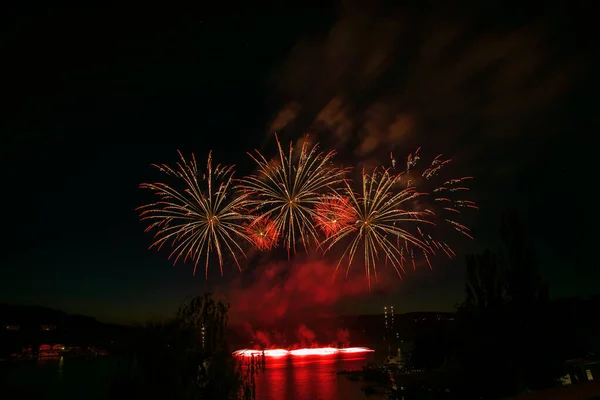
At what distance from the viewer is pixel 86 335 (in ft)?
548

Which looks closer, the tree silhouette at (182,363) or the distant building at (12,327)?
the tree silhouette at (182,363)

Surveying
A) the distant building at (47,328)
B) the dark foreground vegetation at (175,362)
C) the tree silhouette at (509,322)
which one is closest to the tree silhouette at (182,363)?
the dark foreground vegetation at (175,362)

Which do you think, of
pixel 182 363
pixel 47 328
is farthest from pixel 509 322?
pixel 47 328

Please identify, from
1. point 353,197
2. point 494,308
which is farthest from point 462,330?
point 353,197

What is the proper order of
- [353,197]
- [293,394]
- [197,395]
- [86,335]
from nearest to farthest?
[197,395]
[353,197]
[293,394]
[86,335]

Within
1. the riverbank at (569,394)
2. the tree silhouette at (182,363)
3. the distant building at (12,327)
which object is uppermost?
the distant building at (12,327)

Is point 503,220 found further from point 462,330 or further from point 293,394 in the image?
point 293,394

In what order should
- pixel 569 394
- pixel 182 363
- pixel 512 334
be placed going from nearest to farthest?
1. pixel 569 394
2. pixel 182 363
3. pixel 512 334

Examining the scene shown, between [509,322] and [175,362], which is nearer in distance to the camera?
[175,362]

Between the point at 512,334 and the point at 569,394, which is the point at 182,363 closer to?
Answer: the point at 569,394

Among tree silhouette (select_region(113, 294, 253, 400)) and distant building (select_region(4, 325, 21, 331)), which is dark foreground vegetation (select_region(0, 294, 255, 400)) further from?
distant building (select_region(4, 325, 21, 331))

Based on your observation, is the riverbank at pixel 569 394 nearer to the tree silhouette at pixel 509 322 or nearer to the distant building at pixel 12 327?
the tree silhouette at pixel 509 322

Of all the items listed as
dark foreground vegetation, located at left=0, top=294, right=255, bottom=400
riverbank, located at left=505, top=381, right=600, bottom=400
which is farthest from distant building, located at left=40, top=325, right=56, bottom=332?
riverbank, located at left=505, top=381, right=600, bottom=400

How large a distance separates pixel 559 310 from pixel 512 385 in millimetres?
6214
